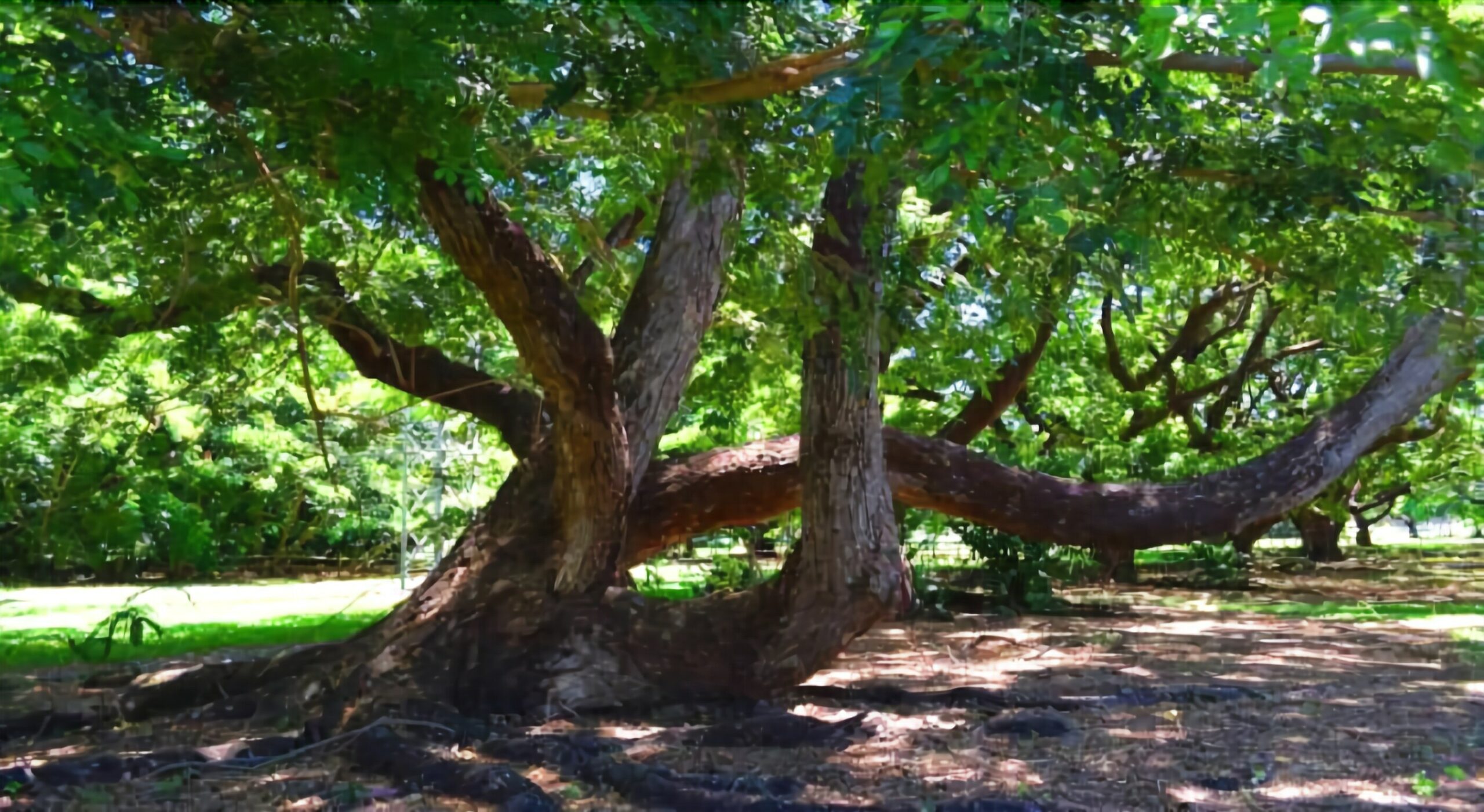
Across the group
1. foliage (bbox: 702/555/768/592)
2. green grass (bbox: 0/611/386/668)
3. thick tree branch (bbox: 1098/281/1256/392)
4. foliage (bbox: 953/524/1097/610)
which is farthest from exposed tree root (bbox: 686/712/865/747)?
thick tree branch (bbox: 1098/281/1256/392)

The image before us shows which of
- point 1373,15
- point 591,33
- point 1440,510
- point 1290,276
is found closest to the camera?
point 1373,15

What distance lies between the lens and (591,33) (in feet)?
17.4

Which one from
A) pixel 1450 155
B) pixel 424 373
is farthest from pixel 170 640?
pixel 1450 155

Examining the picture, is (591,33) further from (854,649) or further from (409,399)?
(409,399)

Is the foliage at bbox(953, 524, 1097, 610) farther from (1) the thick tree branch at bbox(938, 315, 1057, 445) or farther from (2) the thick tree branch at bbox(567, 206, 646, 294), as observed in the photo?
(2) the thick tree branch at bbox(567, 206, 646, 294)

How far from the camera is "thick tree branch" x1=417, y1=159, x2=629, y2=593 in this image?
22.8ft

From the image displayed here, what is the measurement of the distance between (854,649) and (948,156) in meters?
8.43

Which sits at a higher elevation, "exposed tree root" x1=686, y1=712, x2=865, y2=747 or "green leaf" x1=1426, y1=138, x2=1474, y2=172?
"green leaf" x1=1426, y1=138, x2=1474, y2=172

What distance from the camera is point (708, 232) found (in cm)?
840

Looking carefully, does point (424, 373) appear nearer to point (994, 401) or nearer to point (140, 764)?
point (140, 764)

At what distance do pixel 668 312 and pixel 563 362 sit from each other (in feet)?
4.36

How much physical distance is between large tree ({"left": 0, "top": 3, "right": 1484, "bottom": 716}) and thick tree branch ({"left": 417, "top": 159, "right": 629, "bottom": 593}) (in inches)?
0.9

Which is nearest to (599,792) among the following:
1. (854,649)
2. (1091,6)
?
(1091,6)

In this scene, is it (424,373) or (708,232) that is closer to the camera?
(708,232)
